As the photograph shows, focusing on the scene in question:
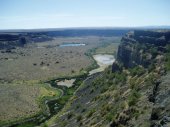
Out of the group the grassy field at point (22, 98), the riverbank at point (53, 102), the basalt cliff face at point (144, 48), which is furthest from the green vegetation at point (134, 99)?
the grassy field at point (22, 98)

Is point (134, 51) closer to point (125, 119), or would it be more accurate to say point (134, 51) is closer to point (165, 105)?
point (125, 119)

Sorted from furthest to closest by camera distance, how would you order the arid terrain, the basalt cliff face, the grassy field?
the arid terrain, the grassy field, the basalt cliff face

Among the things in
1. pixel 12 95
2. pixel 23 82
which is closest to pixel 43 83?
pixel 23 82

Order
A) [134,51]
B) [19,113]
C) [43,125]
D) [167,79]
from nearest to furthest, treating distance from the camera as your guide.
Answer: [167,79]
[43,125]
[19,113]
[134,51]

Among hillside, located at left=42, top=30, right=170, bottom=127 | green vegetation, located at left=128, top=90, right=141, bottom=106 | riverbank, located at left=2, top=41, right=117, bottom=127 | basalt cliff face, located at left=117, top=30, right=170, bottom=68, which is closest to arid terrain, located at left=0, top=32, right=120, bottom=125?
riverbank, located at left=2, top=41, right=117, bottom=127

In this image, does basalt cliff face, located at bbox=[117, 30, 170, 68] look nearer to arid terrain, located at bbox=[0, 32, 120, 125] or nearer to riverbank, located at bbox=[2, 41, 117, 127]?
riverbank, located at bbox=[2, 41, 117, 127]

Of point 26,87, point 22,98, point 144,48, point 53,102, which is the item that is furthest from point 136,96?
point 26,87

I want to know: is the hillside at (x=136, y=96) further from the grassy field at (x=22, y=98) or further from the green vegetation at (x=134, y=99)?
the grassy field at (x=22, y=98)

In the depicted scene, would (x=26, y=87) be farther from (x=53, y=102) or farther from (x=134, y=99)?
(x=134, y=99)
